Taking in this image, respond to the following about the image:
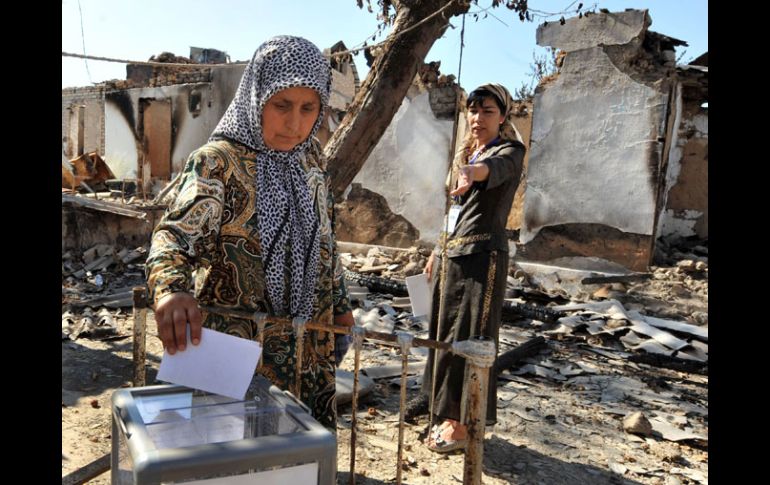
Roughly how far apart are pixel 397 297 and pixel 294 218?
6.04 metres

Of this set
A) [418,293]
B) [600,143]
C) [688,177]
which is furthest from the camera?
[688,177]

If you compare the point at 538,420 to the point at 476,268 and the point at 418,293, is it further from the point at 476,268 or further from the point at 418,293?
the point at 418,293

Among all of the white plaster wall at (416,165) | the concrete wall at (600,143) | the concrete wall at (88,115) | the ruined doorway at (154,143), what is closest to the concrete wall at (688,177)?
Result: the concrete wall at (600,143)

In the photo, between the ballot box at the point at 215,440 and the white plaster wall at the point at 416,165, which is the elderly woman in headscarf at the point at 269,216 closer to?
the ballot box at the point at 215,440

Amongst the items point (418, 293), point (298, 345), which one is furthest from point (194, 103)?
point (298, 345)

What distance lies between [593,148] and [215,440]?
310 inches

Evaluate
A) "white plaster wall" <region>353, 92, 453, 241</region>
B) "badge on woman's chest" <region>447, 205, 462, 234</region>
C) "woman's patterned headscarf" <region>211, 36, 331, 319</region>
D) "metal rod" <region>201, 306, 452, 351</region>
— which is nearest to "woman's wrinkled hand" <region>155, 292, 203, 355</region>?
"metal rod" <region>201, 306, 452, 351</region>

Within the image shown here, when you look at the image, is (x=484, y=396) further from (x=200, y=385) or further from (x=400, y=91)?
(x=400, y=91)

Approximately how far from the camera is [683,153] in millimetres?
11672

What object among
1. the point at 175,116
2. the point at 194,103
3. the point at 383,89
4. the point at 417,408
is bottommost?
the point at 417,408

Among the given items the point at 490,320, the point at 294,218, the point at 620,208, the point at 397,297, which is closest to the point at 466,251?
the point at 490,320

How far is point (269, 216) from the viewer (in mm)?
1648

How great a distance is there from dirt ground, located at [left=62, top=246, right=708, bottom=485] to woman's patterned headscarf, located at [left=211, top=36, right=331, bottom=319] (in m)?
1.70

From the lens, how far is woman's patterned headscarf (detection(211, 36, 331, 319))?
1634 mm
